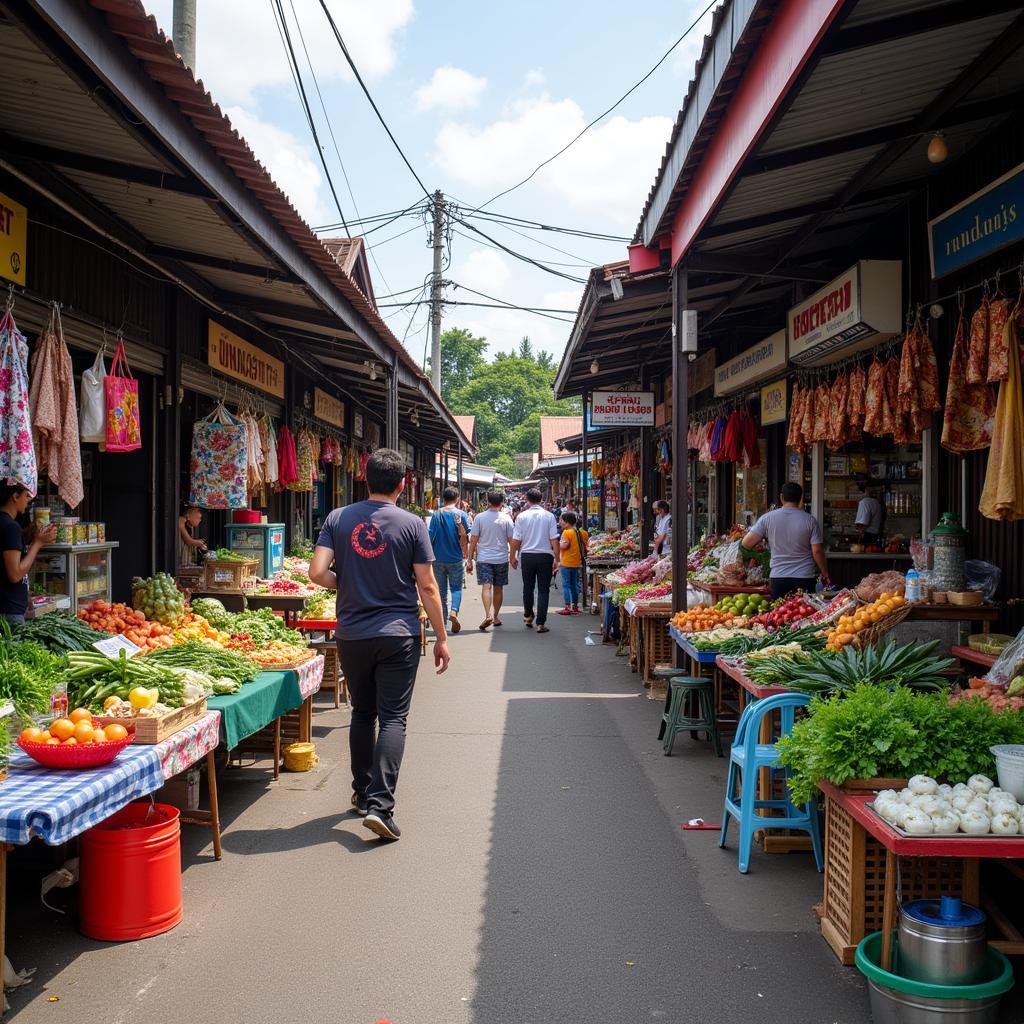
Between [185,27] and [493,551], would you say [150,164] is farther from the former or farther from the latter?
[493,551]

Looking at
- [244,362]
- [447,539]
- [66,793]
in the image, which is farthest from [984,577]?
[244,362]

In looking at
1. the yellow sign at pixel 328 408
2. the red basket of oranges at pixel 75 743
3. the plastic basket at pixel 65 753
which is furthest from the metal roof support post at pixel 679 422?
the yellow sign at pixel 328 408

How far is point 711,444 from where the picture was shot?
1341 centimetres

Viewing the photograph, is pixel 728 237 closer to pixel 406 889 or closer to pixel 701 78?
pixel 701 78

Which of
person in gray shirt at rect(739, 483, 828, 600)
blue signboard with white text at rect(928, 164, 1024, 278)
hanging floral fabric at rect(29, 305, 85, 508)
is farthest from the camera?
person in gray shirt at rect(739, 483, 828, 600)

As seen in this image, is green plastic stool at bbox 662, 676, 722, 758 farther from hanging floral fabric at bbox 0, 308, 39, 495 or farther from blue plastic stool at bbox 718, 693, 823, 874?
hanging floral fabric at bbox 0, 308, 39, 495

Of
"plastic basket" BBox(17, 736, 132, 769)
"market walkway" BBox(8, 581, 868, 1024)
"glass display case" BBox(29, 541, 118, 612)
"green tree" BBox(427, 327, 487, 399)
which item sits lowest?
"market walkway" BBox(8, 581, 868, 1024)

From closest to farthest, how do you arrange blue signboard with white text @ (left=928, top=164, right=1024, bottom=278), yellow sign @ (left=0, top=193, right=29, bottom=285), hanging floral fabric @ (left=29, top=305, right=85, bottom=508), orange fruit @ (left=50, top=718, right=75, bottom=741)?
1. orange fruit @ (left=50, top=718, right=75, bottom=741)
2. yellow sign @ (left=0, top=193, right=29, bottom=285)
3. blue signboard with white text @ (left=928, top=164, right=1024, bottom=278)
4. hanging floral fabric @ (left=29, top=305, right=85, bottom=508)

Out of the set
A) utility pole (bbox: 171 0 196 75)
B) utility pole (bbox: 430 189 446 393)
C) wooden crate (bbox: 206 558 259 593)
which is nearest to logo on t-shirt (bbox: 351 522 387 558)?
wooden crate (bbox: 206 558 259 593)

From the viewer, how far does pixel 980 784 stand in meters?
3.83

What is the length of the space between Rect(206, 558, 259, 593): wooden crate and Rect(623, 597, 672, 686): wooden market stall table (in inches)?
164

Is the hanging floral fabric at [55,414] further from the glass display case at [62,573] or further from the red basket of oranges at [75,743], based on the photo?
the red basket of oranges at [75,743]

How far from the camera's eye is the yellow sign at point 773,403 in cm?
1134

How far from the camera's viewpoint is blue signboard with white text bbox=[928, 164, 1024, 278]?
19.8ft
